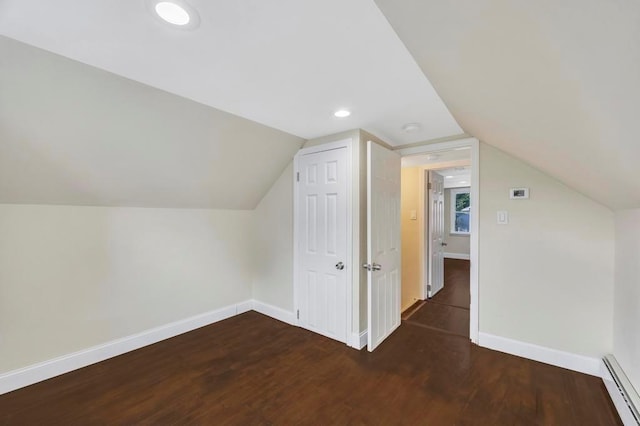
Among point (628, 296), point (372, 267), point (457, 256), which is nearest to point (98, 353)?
point (372, 267)

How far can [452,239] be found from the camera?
8.22 meters

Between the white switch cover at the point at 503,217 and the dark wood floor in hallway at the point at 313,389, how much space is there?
4.07 feet

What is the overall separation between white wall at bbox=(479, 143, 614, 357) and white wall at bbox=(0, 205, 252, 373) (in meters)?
3.03

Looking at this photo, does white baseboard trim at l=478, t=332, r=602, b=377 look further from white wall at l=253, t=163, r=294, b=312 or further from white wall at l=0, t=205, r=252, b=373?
white wall at l=0, t=205, r=252, b=373

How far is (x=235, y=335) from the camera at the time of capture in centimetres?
290

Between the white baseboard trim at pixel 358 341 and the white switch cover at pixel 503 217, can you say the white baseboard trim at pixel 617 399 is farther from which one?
the white baseboard trim at pixel 358 341

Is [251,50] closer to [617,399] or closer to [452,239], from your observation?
[617,399]

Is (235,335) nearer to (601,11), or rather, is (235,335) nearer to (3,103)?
(3,103)

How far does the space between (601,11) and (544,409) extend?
237 centimetres

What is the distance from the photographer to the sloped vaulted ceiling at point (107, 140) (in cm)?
155

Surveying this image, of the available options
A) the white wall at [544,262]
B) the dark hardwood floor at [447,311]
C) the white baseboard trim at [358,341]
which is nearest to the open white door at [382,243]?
the white baseboard trim at [358,341]

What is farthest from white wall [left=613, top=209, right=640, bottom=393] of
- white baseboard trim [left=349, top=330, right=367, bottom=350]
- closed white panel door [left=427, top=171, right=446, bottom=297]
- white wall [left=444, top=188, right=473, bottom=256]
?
white wall [left=444, top=188, right=473, bottom=256]

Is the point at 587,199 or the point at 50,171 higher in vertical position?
the point at 50,171

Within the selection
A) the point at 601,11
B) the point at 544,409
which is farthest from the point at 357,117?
the point at 544,409
